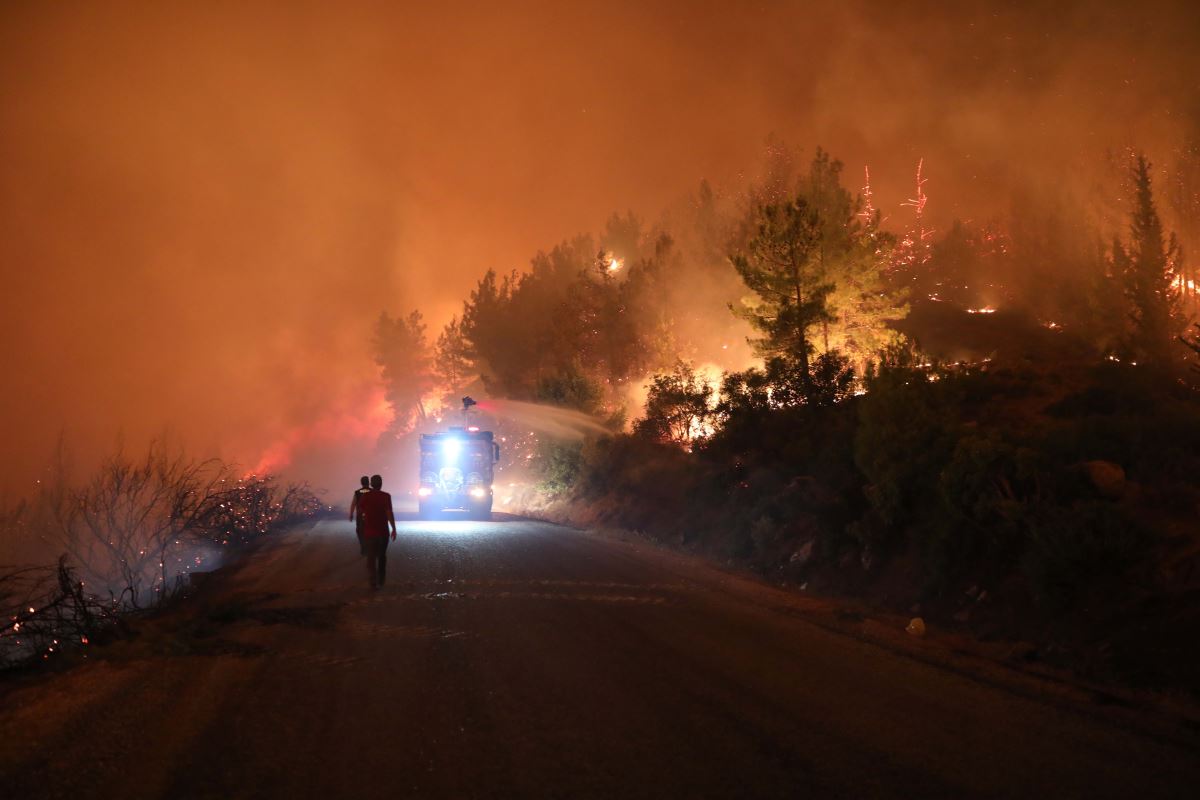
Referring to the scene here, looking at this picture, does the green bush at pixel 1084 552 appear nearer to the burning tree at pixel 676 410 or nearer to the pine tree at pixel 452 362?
the burning tree at pixel 676 410

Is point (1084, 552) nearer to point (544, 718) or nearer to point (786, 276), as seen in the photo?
point (544, 718)

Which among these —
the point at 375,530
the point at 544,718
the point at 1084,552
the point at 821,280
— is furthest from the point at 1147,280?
the point at 544,718

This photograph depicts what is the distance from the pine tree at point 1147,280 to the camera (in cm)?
4962

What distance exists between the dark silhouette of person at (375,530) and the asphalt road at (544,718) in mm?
2486

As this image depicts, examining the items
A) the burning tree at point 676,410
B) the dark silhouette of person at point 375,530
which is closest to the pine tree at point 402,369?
the burning tree at point 676,410

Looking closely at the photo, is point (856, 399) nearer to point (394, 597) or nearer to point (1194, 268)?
point (394, 597)

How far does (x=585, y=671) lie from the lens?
26.8 feet

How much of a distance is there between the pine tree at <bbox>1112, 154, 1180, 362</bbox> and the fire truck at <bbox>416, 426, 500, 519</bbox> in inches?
1364

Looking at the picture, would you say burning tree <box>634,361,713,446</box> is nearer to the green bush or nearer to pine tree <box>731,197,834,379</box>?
pine tree <box>731,197,834,379</box>

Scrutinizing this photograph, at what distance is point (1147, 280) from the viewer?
173ft

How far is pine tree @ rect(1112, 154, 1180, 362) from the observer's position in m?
49.6

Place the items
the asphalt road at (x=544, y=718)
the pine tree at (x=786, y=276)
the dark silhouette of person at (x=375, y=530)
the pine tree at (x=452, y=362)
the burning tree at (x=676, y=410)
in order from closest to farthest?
1. the asphalt road at (x=544, y=718)
2. the dark silhouette of person at (x=375, y=530)
3. the pine tree at (x=786, y=276)
4. the burning tree at (x=676, y=410)
5. the pine tree at (x=452, y=362)

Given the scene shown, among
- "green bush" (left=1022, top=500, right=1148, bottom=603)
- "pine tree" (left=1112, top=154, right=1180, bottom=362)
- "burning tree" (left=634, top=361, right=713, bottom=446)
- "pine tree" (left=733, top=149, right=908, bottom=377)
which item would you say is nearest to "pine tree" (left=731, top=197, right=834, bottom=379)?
"pine tree" (left=733, top=149, right=908, bottom=377)

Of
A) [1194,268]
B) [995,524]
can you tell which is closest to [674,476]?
[995,524]
